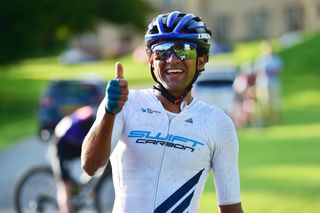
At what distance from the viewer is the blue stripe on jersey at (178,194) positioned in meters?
4.96

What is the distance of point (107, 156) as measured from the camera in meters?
4.81

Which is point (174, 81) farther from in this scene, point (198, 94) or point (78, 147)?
point (198, 94)

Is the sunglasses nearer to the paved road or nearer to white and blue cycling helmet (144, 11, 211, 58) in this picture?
white and blue cycling helmet (144, 11, 211, 58)

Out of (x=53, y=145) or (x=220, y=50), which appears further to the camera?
(x=220, y=50)

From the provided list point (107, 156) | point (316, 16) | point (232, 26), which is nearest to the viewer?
point (107, 156)

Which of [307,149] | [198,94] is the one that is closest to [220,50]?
[198,94]

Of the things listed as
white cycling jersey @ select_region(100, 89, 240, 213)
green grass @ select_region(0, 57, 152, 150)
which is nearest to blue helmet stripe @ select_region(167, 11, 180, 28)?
white cycling jersey @ select_region(100, 89, 240, 213)

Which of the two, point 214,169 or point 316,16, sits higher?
point 316,16

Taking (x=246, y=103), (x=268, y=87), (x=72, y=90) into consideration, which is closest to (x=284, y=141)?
(x=268, y=87)

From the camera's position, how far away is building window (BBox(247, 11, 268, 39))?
10069 cm

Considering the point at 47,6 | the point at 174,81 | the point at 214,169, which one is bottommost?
the point at 214,169

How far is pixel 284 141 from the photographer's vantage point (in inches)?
917

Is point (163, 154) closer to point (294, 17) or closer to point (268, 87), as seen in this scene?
point (268, 87)

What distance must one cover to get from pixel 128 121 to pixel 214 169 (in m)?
0.47
